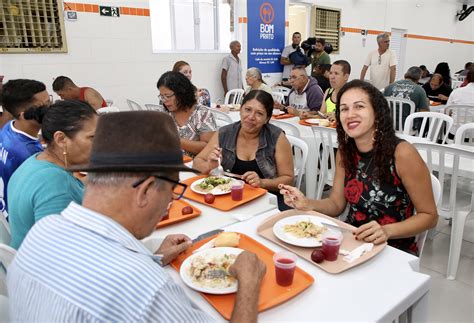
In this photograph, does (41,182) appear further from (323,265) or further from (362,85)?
(362,85)

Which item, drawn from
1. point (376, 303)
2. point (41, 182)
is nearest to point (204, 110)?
point (41, 182)

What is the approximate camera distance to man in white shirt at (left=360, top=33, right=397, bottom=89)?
650cm

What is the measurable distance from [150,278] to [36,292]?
0.87 feet

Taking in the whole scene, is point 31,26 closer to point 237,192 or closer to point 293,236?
point 237,192

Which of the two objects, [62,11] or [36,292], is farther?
[62,11]

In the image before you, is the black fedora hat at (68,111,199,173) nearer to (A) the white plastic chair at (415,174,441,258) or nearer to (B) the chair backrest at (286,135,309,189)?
(A) the white plastic chair at (415,174,441,258)

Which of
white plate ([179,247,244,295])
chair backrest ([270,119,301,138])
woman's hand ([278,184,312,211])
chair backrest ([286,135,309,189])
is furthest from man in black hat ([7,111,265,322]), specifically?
chair backrest ([270,119,301,138])

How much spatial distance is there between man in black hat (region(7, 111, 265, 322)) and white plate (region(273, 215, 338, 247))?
0.47m

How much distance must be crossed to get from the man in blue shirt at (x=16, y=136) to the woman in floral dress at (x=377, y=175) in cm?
154

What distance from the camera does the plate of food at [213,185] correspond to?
1.91m

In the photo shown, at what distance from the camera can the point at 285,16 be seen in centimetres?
791

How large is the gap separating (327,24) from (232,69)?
11.9 feet

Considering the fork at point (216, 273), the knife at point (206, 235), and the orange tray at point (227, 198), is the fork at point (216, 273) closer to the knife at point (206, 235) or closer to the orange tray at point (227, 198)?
the knife at point (206, 235)

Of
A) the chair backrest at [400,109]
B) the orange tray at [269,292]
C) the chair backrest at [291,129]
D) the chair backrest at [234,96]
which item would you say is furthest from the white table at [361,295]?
the chair backrest at [234,96]
